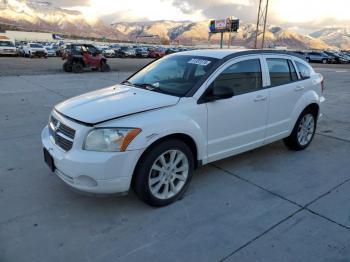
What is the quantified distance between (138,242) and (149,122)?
1.12m

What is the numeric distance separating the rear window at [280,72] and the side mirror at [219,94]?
111 cm

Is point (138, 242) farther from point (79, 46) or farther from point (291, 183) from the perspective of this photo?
point (79, 46)

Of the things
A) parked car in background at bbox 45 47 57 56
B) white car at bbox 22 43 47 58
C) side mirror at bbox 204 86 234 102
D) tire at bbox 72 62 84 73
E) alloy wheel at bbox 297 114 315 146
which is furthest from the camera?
parked car in background at bbox 45 47 57 56

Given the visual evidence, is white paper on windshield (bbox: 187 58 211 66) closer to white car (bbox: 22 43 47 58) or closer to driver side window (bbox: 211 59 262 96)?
driver side window (bbox: 211 59 262 96)

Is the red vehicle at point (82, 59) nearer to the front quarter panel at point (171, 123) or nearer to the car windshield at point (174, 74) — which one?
the car windshield at point (174, 74)

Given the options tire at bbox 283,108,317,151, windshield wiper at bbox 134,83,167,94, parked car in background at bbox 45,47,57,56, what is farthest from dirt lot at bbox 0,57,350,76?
tire at bbox 283,108,317,151

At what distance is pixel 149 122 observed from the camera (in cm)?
321

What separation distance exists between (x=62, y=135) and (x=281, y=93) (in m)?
2.99

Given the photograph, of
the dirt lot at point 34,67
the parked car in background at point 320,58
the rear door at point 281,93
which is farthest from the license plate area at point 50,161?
the parked car in background at point 320,58

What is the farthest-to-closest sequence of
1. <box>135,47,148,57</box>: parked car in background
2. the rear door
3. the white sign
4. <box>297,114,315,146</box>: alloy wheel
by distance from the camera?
the white sign → <box>135,47,148,57</box>: parked car in background → <box>297,114,315,146</box>: alloy wheel → the rear door

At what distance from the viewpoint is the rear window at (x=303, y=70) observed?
5.10 m

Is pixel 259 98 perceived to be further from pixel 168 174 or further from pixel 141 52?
pixel 141 52

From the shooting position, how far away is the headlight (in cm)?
308

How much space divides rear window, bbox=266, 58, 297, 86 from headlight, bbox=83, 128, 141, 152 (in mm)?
2390
